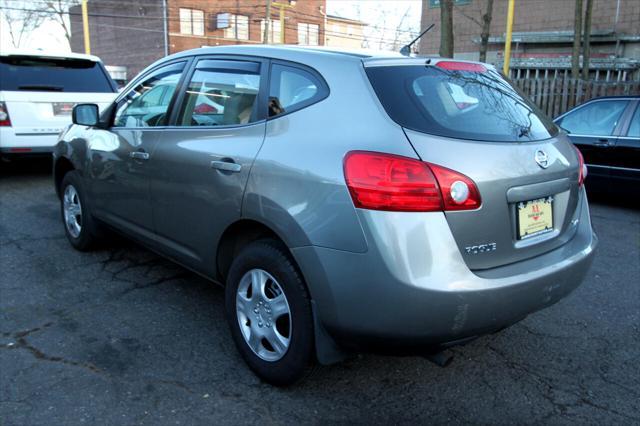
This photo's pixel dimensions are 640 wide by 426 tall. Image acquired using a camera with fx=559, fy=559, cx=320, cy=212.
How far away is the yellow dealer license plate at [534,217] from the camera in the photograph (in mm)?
2650

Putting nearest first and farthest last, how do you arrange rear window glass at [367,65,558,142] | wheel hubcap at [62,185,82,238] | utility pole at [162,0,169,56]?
1. rear window glass at [367,65,558,142]
2. wheel hubcap at [62,185,82,238]
3. utility pole at [162,0,169,56]

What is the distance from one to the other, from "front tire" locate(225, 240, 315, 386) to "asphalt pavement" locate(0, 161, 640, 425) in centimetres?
16

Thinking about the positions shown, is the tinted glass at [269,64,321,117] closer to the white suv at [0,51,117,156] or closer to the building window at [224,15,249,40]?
the white suv at [0,51,117,156]

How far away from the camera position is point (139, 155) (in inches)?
150

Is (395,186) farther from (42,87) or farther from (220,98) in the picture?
(42,87)

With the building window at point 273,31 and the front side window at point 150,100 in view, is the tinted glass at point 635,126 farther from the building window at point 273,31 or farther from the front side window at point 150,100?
the building window at point 273,31

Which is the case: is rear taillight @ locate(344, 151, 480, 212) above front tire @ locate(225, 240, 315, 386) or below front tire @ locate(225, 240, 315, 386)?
above

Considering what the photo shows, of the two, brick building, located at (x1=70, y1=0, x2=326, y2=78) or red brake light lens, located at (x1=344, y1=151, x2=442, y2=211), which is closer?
red brake light lens, located at (x1=344, y1=151, x2=442, y2=211)

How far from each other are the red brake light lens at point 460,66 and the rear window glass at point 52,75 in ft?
21.7

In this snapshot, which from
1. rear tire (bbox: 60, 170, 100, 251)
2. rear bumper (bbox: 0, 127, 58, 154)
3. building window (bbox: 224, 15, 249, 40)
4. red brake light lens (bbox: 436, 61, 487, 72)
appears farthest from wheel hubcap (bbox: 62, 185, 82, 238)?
building window (bbox: 224, 15, 249, 40)

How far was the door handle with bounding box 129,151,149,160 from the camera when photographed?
3748 millimetres

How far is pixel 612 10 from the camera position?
52.5 ft

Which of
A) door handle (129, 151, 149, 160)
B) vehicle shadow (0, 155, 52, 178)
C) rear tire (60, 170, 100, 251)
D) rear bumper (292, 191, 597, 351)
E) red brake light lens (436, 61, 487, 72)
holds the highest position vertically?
red brake light lens (436, 61, 487, 72)

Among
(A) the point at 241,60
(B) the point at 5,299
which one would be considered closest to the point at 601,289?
(A) the point at 241,60
